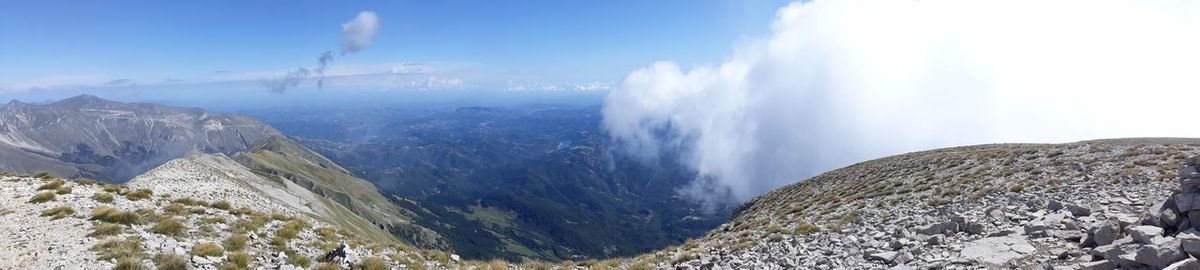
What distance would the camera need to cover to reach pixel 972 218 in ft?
64.1

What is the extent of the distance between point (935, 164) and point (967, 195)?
16918mm

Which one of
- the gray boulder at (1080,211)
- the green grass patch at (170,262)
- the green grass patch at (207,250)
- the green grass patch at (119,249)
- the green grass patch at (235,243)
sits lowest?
the green grass patch at (235,243)

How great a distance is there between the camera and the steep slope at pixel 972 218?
48.3 ft

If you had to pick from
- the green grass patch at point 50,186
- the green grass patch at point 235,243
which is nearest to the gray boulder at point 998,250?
the green grass patch at point 235,243

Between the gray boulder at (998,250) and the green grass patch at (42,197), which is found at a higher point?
the gray boulder at (998,250)

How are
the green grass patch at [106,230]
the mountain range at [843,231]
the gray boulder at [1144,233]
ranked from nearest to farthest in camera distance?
the gray boulder at [1144,233], the mountain range at [843,231], the green grass patch at [106,230]

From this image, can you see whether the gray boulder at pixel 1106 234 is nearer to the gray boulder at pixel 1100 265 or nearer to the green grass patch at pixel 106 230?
the gray boulder at pixel 1100 265

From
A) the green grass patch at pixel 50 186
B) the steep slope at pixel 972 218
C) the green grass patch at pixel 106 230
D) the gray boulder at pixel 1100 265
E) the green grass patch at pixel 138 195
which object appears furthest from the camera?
the green grass patch at pixel 138 195

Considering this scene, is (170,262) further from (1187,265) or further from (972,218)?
(972,218)

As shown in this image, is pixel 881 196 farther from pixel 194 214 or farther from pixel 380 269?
pixel 194 214

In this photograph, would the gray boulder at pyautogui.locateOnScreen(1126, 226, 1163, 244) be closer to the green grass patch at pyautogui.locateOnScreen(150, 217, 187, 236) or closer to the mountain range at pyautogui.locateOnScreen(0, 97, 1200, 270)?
the mountain range at pyautogui.locateOnScreen(0, 97, 1200, 270)

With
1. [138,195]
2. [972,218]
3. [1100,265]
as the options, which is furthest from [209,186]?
[1100,265]

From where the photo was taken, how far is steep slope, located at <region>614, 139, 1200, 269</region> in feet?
48.3

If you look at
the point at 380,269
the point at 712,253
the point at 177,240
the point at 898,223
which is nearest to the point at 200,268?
the point at 177,240
